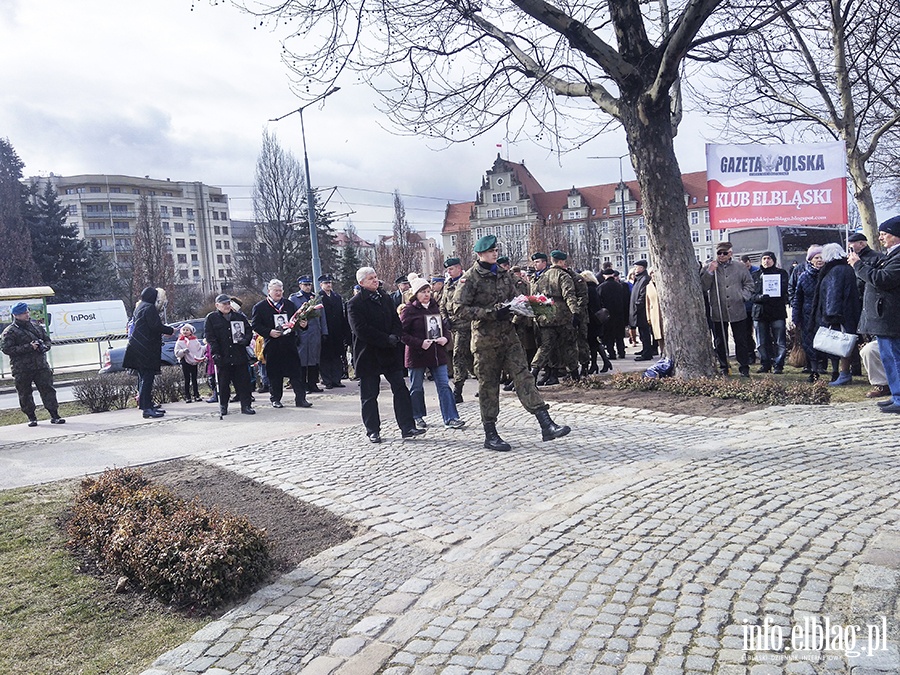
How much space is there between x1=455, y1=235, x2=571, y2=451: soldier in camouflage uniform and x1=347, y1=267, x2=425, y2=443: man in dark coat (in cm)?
109

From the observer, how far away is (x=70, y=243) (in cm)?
5038

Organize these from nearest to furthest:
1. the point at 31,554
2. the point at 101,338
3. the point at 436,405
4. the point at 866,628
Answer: the point at 866,628, the point at 31,554, the point at 436,405, the point at 101,338

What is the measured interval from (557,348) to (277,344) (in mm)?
4542

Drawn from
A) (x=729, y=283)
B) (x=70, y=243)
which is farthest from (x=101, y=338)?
(x=729, y=283)

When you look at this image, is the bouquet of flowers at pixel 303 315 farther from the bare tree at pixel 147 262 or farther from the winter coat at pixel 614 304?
the bare tree at pixel 147 262

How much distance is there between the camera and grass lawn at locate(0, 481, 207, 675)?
3.87 meters

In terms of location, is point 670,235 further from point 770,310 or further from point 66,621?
point 66,621

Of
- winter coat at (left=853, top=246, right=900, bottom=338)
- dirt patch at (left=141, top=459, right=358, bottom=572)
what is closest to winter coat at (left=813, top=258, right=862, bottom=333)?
winter coat at (left=853, top=246, right=900, bottom=338)

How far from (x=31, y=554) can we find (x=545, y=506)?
3.75 m

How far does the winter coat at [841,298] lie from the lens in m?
10.9

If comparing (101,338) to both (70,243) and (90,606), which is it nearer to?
(70,243)

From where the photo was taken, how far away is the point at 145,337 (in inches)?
483

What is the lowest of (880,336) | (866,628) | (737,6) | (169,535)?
(866,628)

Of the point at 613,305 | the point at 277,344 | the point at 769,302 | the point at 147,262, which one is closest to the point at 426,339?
the point at 277,344
